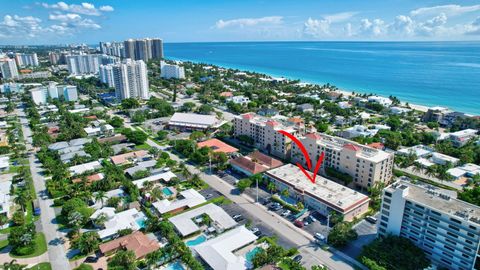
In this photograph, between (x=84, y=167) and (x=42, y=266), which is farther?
(x=84, y=167)

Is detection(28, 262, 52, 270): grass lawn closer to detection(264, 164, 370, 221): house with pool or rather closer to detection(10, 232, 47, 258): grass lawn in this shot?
detection(10, 232, 47, 258): grass lawn

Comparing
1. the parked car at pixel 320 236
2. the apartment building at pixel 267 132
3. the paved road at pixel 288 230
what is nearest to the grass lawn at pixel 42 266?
the paved road at pixel 288 230

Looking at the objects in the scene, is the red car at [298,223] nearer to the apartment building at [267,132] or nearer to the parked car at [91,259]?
the apartment building at [267,132]

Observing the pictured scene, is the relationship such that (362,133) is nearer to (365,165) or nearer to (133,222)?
(365,165)

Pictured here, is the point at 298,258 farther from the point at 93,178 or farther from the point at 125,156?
the point at 125,156

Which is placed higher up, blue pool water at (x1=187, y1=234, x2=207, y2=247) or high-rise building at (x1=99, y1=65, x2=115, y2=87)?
high-rise building at (x1=99, y1=65, x2=115, y2=87)

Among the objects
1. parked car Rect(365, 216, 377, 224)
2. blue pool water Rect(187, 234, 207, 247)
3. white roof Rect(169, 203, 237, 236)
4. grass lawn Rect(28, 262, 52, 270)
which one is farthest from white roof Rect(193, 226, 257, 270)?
parked car Rect(365, 216, 377, 224)

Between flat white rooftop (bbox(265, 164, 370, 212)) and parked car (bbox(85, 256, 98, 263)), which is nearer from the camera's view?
parked car (bbox(85, 256, 98, 263))

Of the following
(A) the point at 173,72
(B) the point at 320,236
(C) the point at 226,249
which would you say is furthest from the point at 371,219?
(A) the point at 173,72
